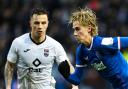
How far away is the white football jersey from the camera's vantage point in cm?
966

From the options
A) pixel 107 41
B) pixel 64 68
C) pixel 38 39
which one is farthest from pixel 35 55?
pixel 107 41

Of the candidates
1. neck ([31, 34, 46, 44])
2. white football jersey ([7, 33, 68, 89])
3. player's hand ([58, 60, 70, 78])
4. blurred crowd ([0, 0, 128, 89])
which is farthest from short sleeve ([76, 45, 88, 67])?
blurred crowd ([0, 0, 128, 89])

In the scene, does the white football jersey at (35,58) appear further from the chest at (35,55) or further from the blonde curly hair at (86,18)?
the blonde curly hair at (86,18)

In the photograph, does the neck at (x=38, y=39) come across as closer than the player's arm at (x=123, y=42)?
No

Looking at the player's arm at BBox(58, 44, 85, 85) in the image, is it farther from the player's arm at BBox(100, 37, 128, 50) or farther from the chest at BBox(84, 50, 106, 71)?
the player's arm at BBox(100, 37, 128, 50)

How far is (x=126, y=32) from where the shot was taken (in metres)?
15.6

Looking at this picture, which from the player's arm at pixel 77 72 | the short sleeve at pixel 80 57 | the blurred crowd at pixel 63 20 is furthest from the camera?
the blurred crowd at pixel 63 20

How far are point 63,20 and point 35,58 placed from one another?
6968mm

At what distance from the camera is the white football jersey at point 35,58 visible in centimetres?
966

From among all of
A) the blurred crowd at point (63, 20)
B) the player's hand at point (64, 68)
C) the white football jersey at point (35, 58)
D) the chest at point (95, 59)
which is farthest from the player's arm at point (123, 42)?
the blurred crowd at point (63, 20)

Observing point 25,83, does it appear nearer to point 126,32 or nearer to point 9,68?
point 9,68

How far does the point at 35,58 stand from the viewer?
380 inches

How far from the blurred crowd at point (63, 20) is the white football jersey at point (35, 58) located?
500cm

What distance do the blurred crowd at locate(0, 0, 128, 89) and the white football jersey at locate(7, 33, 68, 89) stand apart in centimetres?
500
